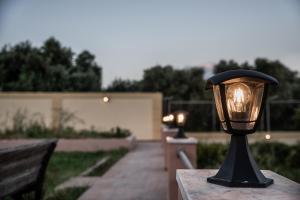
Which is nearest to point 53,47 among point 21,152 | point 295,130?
point 295,130

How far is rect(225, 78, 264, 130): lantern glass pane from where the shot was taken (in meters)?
1.91

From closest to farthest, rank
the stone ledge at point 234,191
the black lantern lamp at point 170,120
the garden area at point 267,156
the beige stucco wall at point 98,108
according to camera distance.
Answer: the stone ledge at point 234,191 → the garden area at point 267,156 → the black lantern lamp at point 170,120 → the beige stucco wall at point 98,108

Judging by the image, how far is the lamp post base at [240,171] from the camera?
5.88 ft

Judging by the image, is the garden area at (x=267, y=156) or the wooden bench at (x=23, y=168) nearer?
the wooden bench at (x=23, y=168)

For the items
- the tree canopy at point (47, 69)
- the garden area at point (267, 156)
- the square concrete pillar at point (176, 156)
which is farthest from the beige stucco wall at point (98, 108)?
the square concrete pillar at point (176, 156)

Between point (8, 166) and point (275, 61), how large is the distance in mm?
22477

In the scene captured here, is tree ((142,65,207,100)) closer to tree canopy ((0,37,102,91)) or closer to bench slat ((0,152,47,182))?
tree canopy ((0,37,102,91))

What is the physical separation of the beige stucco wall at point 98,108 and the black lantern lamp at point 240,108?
16510 mm

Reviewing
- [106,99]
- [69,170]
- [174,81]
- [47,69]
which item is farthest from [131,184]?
[47,69]

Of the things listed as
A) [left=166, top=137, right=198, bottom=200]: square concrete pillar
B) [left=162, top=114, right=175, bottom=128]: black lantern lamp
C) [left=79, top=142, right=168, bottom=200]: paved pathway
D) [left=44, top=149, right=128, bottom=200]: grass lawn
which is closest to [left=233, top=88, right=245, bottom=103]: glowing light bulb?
[left=166, top=137, right=198, bottom=200]: square concrete pillar

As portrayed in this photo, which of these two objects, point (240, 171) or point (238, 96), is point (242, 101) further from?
point (240, 171)

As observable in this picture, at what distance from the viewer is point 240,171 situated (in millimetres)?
1848

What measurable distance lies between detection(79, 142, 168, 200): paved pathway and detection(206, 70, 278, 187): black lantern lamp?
337 centimetres

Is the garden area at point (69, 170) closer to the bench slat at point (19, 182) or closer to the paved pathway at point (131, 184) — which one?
the paved pathway at point (131, 184)
